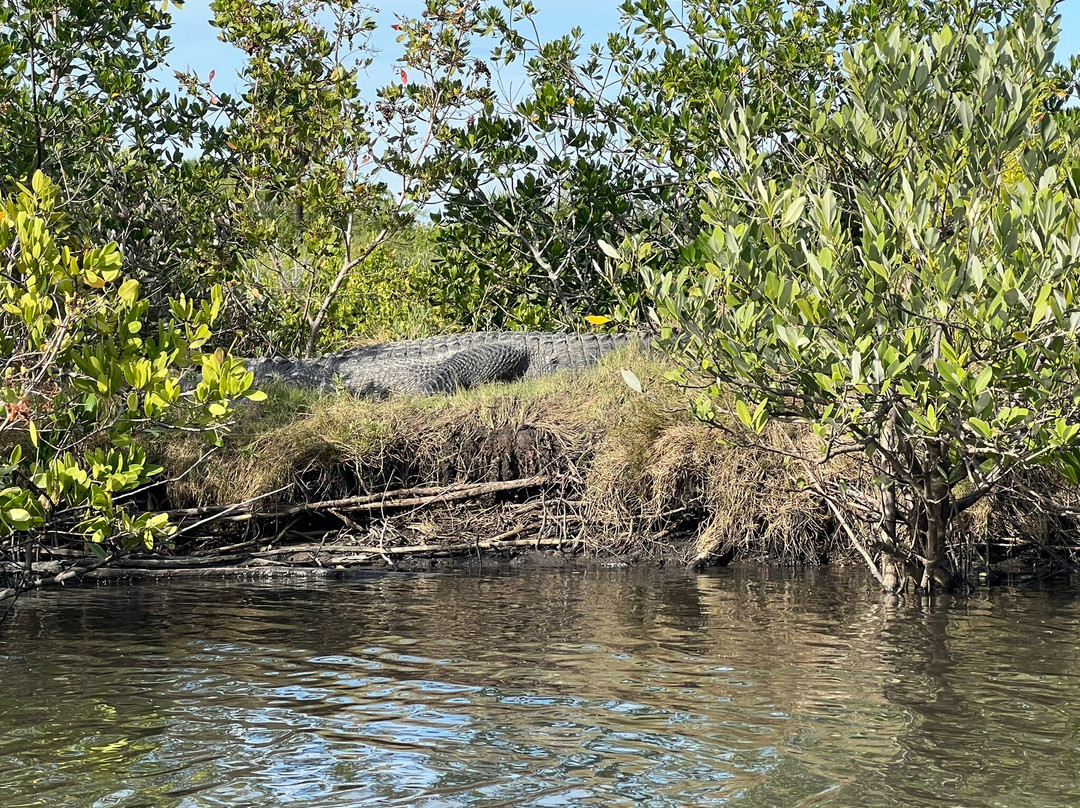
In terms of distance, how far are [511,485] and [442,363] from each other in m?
2.36

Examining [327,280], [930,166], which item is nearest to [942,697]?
[930,166]

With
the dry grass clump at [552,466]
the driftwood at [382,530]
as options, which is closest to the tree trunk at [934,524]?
the dry grass clump at [552,466]

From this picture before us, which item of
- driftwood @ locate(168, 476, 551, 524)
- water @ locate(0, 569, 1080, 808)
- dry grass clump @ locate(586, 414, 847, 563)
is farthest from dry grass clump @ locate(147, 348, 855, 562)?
water @ locate(0, 569, 1080, 808)

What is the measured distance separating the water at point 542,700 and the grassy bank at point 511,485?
100 centimetres

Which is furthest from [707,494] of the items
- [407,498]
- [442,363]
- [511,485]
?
[442,363]

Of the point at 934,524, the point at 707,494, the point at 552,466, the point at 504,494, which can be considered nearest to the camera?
the point at 934,524

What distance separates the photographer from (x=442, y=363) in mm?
11156

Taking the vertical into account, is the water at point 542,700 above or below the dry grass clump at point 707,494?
below

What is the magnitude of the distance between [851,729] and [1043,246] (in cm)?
223

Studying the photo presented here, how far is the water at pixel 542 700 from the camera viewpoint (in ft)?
13.1

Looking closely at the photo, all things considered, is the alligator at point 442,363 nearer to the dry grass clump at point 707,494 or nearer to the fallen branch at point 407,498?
the fallen branch at point 407,498

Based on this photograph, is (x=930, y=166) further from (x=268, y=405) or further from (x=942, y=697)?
(x=268, y=405)

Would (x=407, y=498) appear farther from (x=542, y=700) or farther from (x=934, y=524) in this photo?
(x=542, y=700)

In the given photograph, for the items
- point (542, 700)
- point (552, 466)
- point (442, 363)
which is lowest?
point (542, 700)
